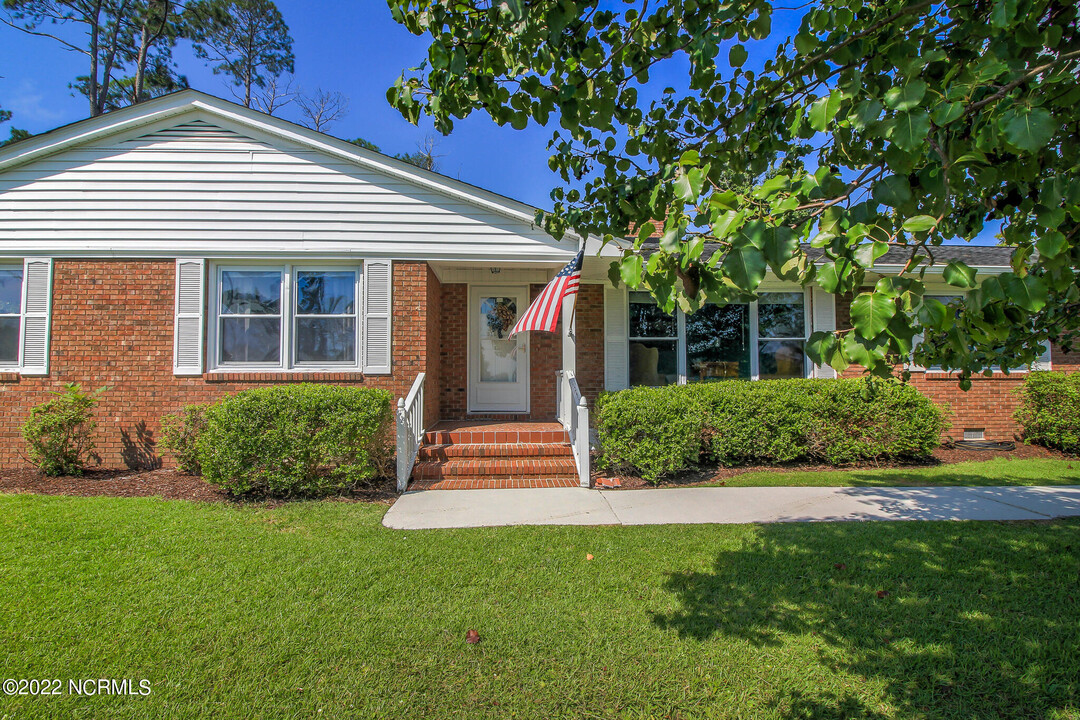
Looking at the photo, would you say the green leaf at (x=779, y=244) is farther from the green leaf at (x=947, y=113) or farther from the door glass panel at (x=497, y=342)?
the door glass panel at (x=497, y=342)

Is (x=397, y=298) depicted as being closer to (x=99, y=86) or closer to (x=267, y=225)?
(x=267, y=225)

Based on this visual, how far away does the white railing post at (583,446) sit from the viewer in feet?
22.0

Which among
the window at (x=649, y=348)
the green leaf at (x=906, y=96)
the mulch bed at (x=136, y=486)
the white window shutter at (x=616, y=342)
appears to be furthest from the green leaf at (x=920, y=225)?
the window at (x=649, y=348)

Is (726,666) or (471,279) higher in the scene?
(471,279)

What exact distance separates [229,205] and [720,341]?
8.36m

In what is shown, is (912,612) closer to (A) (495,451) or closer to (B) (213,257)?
(A) (495,451)

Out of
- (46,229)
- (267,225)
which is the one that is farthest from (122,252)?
(267,225)

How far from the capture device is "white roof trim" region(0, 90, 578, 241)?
7.55 m

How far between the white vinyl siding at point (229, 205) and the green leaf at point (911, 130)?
6.63 meters

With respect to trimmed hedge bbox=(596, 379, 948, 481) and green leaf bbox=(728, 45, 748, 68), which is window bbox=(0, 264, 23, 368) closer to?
trimmed hedge bbox=(596, 379, 948, 481)

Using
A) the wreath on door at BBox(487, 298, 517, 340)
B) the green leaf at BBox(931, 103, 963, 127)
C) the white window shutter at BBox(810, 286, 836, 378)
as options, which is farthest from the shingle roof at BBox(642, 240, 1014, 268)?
the green leaf at BBox(931, 103, 963, 127)

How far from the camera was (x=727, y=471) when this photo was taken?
7.50 meters

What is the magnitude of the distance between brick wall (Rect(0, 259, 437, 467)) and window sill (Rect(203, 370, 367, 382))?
14 mm

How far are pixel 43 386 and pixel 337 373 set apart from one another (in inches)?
162
